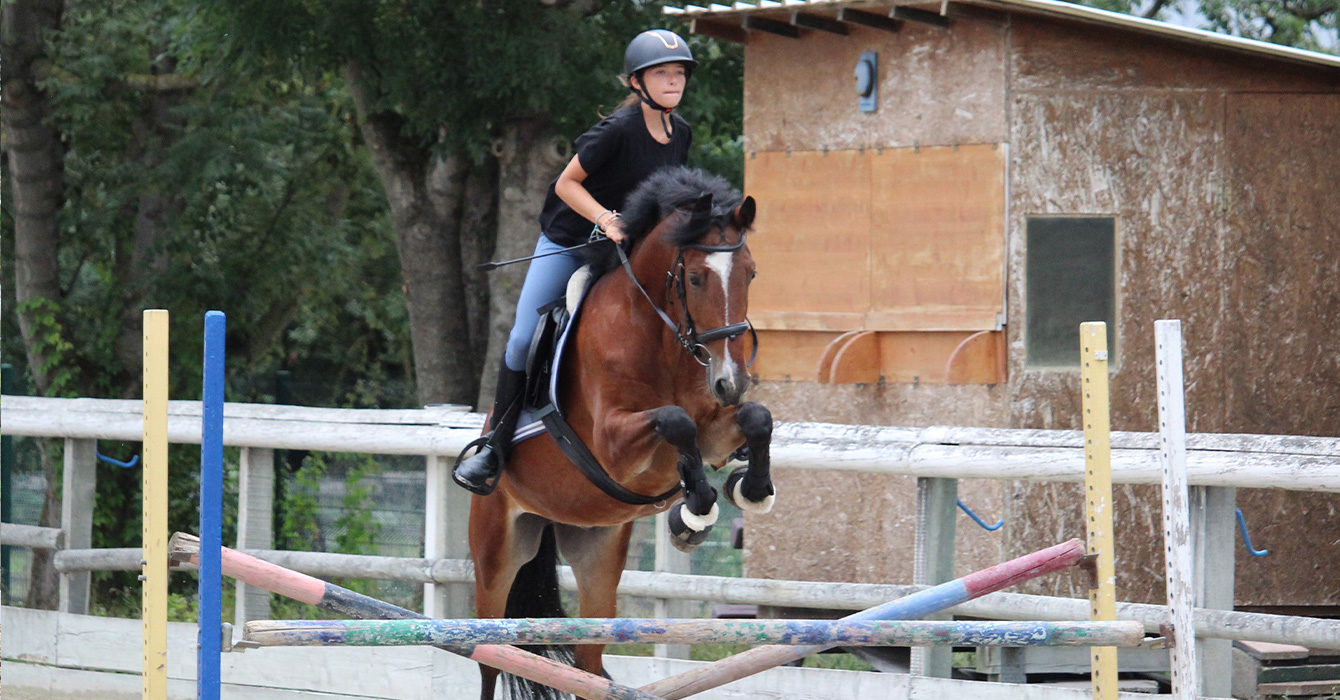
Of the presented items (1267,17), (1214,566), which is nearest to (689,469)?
(1214,566)

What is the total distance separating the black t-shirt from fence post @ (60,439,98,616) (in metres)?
3.62

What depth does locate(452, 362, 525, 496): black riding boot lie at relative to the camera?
5.09 metres

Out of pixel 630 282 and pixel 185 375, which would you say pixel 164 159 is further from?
pixel 630 282

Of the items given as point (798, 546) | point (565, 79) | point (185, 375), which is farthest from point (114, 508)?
point (798, 546)

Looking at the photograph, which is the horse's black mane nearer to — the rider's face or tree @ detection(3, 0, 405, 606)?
the rider's face

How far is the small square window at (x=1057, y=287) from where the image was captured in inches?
287

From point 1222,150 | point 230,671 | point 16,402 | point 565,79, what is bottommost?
point 230,671

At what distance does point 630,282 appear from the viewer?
15.5 ft

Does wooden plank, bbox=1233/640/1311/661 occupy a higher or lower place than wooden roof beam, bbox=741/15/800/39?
lower

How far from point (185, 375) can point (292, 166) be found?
263 centimetres

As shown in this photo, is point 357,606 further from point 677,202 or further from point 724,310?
point 677,202

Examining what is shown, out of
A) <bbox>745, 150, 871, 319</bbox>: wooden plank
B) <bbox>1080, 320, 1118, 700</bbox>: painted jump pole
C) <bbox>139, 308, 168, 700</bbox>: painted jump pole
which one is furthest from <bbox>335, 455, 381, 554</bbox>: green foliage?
<bbox>1080, 320, 1118, 700</bbox>: painted jump pole

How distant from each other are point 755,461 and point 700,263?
0.62 m

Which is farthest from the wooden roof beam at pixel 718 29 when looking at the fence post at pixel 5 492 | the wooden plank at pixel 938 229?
the fence post at pixel 5 492
